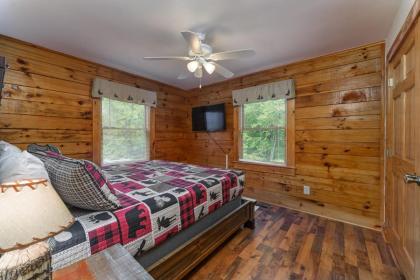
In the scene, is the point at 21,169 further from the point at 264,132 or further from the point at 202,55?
the point at 264,132

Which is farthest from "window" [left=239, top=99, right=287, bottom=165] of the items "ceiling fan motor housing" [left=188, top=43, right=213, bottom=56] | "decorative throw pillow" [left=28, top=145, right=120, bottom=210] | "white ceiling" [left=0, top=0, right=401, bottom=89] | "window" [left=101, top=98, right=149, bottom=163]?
"decorative throw pillow" [left=28, top=145, right=120, bottom=210]

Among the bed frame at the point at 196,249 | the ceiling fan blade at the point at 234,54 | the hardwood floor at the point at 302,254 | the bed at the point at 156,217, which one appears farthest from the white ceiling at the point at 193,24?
the hardwood floor at the point at 302,254

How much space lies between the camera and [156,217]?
1.36 metres

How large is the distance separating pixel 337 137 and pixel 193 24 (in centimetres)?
242

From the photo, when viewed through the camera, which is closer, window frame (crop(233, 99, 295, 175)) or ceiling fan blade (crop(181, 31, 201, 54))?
ceiling fan blade (crop(181, 31, 201, 54))

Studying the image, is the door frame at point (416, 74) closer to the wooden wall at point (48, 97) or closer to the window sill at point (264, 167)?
the window sill at point (264, 167)

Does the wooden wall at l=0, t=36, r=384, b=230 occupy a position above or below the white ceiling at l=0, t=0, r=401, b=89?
below

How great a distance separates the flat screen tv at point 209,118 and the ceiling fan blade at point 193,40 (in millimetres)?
1977

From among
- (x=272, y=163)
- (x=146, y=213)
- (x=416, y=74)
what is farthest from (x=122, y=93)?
(x=416, y=74)

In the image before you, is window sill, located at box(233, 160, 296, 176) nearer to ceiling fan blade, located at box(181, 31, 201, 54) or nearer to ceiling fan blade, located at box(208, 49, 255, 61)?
ceiling fan blade, located at box(208, 49, 255, 61)

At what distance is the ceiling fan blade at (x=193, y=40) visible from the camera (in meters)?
1.75

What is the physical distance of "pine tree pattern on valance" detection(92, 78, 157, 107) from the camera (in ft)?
9.88

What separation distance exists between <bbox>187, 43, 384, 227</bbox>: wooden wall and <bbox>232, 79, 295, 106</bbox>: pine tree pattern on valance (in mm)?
142

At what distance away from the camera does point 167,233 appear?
140cm
